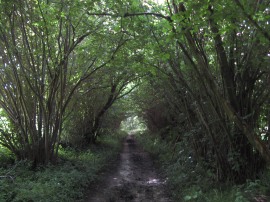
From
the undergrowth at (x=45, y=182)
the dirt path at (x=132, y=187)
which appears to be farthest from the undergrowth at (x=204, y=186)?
the undergrowth at (x=45, y=182)

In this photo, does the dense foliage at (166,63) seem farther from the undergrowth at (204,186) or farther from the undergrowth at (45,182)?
Result: the undergrowth at (45,182)

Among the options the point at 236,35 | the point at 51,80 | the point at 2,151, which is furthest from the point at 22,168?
the point at 236,35

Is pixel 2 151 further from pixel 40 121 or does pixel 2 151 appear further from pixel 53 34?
pixel 53 34

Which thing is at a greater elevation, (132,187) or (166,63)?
(166,63)

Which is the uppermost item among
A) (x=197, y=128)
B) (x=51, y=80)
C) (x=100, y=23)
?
(x=100, y=23)

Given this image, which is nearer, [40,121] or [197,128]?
[197,128]

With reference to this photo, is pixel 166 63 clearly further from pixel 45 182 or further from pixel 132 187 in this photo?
pixel 45 182

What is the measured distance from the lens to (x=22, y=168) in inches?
367

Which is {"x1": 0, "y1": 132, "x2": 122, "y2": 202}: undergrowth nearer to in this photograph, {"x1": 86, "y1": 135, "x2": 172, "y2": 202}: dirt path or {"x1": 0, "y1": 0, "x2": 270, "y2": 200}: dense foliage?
{"x1": 86, "y1": 135, "x2": 172, "y2": 202}: dirt path

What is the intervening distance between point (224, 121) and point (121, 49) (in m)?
5.05

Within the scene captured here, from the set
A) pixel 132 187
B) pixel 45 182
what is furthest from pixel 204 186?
pixel 45 182

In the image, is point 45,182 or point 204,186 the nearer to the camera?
point 204,186

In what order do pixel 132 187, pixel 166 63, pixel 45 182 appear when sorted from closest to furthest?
pixel 45 182 < pixel 132 187 < pixel 166 63

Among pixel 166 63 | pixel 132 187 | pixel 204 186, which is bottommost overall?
pixel 132 187
